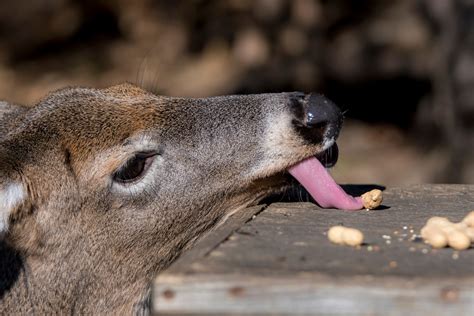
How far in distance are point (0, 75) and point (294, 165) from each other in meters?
9.45

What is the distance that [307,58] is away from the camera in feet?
40.2

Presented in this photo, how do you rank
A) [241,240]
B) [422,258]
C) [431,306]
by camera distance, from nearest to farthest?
[431,306], [422,258], [241,240]

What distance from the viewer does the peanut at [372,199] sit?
4508 millimetres

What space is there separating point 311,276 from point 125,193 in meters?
1.63

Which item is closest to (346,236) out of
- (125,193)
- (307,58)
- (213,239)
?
(213,239)

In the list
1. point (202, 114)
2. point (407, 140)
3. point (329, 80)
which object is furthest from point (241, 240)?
point (329, 80)

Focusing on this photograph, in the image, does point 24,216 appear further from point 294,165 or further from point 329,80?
point 329,80

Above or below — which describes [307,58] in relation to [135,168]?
below

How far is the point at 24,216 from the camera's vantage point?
15.2 ft

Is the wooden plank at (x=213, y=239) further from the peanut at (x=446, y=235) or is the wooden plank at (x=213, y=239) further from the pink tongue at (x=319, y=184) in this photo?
the peanut at (x=446, y=235)

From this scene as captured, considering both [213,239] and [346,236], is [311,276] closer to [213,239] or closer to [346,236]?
[346,236]

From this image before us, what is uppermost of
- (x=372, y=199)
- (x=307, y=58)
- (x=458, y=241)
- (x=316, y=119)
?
(x=316, y=119)

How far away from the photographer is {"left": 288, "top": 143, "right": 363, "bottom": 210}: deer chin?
4.58 m

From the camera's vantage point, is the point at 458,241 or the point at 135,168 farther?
the point at 135,168
